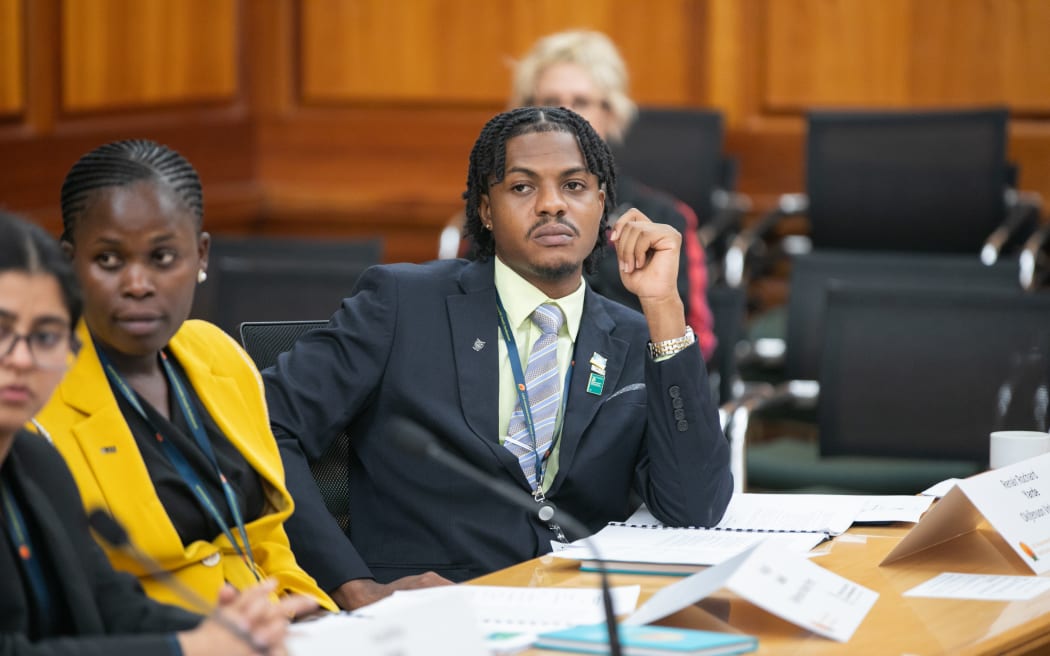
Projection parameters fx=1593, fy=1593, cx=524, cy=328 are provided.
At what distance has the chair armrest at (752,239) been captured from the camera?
588cm

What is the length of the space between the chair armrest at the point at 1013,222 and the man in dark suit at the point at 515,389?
2.96 meters

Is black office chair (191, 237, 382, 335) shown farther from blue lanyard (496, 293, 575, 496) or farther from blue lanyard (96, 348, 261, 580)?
blue lanyard (96, 348, 261, 580)

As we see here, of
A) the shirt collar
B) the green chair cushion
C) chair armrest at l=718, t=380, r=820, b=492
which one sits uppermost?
the shirt collar

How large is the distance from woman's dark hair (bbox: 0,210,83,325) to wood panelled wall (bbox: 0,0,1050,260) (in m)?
4.11

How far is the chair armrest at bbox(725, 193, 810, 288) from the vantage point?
5.88 m

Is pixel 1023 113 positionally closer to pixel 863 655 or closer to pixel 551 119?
pixel 551 119

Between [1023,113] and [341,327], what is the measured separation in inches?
178

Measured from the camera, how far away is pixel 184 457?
207 centimetres

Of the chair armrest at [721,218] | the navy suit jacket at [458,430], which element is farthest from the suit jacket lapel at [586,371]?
the chair armrest at [721,218]

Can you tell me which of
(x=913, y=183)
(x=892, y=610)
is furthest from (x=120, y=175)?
(x=913, y=183)

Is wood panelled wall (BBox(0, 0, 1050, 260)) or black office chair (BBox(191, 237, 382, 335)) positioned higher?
wood panelled wall (BBox(0, 0, 1050, 260))

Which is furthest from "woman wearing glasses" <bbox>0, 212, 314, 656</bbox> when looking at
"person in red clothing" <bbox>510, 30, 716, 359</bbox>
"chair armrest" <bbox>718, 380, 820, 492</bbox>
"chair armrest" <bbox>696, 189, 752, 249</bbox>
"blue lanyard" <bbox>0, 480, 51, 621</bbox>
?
"chair armrest" <bbox>696, 189, 752, 249</bbox>

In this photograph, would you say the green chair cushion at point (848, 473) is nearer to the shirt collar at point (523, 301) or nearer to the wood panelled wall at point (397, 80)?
the shirt collar at point (523, 301)

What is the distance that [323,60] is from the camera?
7.26m
